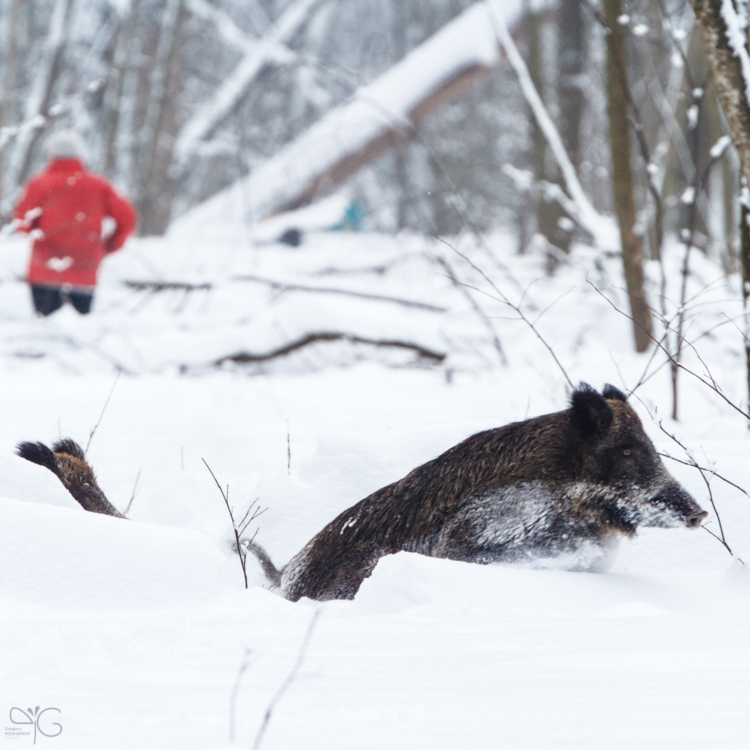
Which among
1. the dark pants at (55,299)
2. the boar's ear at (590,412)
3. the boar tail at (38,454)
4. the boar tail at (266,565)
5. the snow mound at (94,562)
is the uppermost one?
the dark pants at (55,299)

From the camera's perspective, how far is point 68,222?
8414mm

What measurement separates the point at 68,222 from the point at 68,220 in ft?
0.54

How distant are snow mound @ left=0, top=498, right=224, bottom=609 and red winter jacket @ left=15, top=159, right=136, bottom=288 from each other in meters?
6.71

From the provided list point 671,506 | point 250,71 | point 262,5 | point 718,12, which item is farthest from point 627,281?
point 262,5

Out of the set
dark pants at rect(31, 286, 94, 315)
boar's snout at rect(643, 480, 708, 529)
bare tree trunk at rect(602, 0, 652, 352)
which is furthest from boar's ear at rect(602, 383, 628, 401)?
dark pants at rect(31, 286, 94, 315)

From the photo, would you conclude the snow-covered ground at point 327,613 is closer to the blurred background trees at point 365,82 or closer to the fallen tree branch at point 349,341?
the fallen tree branch at point 349,341

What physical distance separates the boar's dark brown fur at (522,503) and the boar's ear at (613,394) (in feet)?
0.26

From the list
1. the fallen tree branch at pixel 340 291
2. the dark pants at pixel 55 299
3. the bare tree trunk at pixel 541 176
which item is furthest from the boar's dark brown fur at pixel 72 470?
the bare tree trunk at pixel 541 176

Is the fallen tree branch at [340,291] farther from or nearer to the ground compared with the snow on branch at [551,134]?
nearer to the ground

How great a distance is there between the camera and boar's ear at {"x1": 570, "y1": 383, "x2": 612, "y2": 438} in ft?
8.78

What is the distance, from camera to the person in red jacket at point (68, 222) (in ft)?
27.7

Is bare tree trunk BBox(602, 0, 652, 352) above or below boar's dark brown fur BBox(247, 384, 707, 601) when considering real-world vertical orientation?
above

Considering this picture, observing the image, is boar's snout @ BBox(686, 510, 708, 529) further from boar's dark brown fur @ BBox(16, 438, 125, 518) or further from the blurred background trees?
the blurred background trees

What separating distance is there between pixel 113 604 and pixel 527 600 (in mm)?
1022
